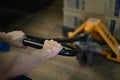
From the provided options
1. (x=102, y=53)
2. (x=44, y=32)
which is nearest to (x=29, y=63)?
(x=102, y=53)

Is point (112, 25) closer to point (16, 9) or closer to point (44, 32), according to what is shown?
point (44, 32)

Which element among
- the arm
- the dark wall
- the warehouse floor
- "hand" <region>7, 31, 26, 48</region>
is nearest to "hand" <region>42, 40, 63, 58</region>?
the arm

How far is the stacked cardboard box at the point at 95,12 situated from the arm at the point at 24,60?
3.71 ft

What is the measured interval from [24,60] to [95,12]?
4.50 feet

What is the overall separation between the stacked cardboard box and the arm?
44.6 inches

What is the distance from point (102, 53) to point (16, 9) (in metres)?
1.32

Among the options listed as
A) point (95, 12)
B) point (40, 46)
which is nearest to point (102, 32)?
point (95, 12)

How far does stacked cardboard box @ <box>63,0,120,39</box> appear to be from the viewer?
2.00 meters

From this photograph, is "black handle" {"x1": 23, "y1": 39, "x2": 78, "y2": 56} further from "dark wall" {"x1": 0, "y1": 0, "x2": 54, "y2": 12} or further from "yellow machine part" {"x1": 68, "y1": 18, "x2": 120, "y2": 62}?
"dark wall" {"x1": 0, "y1": 0, "x2": 54, "y2": 12}

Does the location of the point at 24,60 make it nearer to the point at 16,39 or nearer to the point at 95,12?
the point at 16,39

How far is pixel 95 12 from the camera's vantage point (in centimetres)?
210

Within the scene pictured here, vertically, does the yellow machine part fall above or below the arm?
below

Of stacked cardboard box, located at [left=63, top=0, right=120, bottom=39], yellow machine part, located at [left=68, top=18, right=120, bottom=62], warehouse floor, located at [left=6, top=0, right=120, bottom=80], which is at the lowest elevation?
warehouse floor, located at [left=6, top=0, right=120, bottom=80]

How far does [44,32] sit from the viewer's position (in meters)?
2.52
